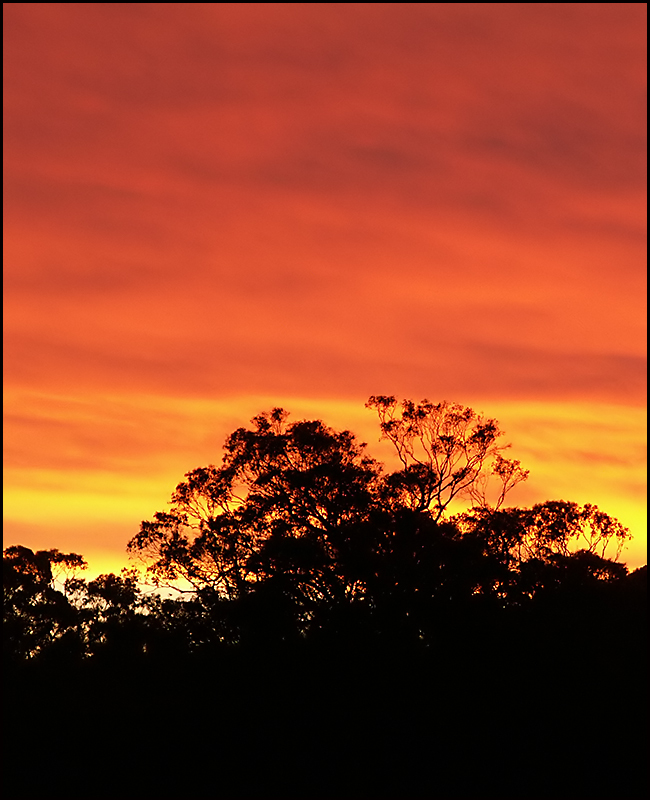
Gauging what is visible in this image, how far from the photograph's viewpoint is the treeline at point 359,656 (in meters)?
31.3

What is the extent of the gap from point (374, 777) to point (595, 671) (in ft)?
25.9

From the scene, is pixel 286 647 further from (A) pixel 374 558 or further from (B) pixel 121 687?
(B) pixel 121 687

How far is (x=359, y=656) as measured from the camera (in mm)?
34062

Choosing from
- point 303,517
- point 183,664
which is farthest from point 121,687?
point 303,517

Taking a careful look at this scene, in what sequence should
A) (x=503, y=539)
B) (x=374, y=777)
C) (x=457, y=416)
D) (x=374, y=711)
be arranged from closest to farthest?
(x=374, y=777) → (x=374, y=711) → (x=503, y=539) → (x=457, y=416)

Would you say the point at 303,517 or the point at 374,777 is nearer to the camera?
the point at 374,777

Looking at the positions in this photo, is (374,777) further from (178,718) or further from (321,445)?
(321,445)

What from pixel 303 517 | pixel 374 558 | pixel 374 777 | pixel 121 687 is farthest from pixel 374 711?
pixel 121 687

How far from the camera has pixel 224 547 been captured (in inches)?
1451

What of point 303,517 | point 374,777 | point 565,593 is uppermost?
point 303,517

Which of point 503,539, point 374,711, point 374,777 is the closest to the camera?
point 374,777

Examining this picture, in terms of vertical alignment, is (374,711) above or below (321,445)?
below

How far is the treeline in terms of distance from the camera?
3131 cm

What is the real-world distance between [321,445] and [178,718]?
10.9 metres
